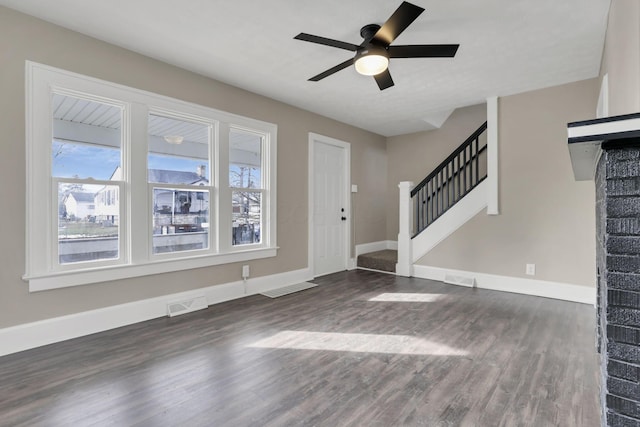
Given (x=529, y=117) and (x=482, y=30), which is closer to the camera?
(x=482, y=30)

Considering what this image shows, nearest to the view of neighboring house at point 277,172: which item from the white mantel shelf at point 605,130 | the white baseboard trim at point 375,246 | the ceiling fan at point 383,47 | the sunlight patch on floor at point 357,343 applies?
the ceiling fan at point 383,47

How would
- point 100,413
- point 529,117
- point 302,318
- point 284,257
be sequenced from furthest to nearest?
point 284,257 < point 529,117 < point 302,318 < point 100,413

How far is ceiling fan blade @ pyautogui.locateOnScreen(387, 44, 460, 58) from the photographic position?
92.5 inches

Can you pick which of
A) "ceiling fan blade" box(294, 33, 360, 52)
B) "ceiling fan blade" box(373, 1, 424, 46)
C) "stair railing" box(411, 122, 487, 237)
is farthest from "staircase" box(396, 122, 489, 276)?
"ceiling fan blade" box(294, 33, 360, 52)

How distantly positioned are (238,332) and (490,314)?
2623mm

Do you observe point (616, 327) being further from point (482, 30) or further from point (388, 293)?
point (388, 293)

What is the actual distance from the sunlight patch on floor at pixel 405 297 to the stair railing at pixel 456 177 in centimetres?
139

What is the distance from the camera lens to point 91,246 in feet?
9.71

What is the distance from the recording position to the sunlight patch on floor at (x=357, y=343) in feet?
8.36

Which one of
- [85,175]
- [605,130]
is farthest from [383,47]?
[85,175]

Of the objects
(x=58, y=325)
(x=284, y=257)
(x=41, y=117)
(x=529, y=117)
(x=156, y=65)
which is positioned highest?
(x=156, y=65)

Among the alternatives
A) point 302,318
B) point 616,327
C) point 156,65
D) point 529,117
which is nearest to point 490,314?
point 302,318

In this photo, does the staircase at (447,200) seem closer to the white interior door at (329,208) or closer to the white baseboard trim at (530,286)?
the white baseboard trim at (530,286)

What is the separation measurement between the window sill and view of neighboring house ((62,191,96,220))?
0.51 meters
